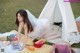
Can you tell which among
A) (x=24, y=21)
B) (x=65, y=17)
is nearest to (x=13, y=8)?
(x=65, y=17)

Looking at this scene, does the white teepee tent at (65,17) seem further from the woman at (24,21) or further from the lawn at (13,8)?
the lawn at (13,8)

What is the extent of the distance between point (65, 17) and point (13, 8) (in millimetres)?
2381

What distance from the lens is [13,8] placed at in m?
6.79

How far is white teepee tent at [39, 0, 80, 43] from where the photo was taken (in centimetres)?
464

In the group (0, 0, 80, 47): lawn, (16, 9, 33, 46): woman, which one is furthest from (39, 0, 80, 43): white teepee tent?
(0, 0, 80, 47): lawn

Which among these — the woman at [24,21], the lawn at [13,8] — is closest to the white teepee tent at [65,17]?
the woman at [24,21]

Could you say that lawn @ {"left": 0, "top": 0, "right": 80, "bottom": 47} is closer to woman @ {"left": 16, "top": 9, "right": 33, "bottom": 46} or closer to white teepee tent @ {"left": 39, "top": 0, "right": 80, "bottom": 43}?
white teepee tent @ {"left": 39, "top": 0, "right": 80, "bottom": 43}

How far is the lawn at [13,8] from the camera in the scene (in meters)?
5.70

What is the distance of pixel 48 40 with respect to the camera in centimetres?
471

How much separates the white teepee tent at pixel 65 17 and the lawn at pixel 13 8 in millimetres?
866

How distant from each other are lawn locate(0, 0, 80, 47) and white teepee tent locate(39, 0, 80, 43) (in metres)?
0.87

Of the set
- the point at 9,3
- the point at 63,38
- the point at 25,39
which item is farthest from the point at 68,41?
the point at 9,3

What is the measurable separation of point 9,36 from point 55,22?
1134mm

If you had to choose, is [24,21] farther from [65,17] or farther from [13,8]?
[13,8]
